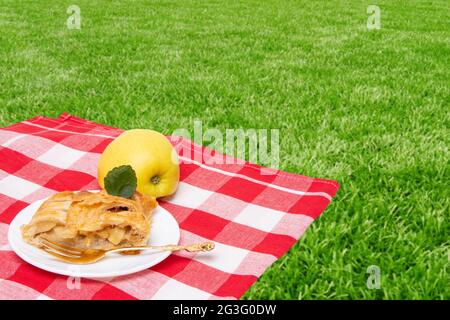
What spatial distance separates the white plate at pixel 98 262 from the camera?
6.30 ft

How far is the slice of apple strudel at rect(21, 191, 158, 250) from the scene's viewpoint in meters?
2.03

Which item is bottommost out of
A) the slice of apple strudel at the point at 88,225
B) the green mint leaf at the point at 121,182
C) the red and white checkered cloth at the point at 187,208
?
the red and white checkered cloth at the point at 187,208

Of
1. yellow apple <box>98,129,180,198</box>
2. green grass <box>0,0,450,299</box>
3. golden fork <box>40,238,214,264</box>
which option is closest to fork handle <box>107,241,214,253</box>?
golden fork <box>40,238,214,264</box>

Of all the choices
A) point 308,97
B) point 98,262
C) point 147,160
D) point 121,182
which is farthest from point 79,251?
point 308,97

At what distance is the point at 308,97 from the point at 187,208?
2019 mm

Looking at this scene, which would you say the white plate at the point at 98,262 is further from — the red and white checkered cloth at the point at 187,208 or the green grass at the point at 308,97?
the green grass at the point at 308,97

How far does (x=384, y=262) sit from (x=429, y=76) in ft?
10.5

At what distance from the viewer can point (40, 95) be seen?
430cm

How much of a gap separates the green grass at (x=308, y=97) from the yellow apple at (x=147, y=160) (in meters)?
0.69

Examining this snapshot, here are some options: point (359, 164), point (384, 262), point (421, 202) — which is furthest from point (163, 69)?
point (384, 262)

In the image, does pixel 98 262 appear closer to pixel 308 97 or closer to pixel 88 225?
pixel 88 225

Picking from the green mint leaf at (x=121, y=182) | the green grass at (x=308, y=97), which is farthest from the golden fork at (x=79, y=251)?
the green grass at (x=308, y=97)

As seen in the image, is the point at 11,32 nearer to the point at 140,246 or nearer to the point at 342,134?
the point at 342,134

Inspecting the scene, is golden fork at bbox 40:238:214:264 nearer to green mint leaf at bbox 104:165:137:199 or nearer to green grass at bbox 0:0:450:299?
green mint leaf at bbox 104:165:137:199
